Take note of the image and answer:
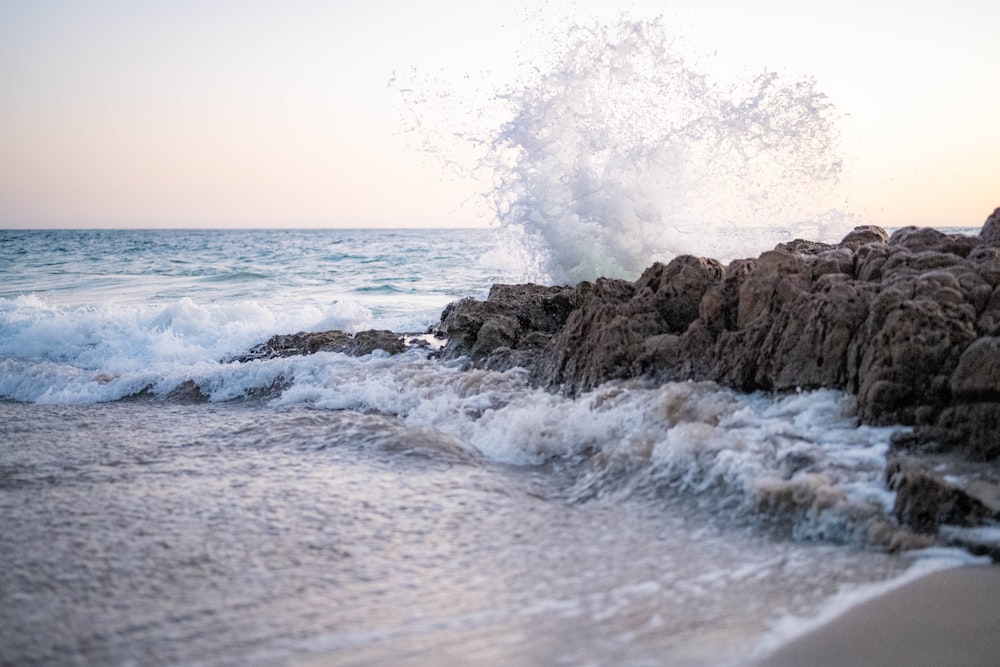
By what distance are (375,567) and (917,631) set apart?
1.95 m

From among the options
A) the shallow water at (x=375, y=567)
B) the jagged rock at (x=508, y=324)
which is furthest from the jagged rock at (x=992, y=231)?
the jagged rock at (x=508, y=324)

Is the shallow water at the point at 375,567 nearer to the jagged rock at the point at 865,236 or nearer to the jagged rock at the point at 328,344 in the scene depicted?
the jagged rock at the point at 328,344

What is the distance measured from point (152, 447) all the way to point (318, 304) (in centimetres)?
964

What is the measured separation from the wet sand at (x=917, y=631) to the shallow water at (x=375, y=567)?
127 mm

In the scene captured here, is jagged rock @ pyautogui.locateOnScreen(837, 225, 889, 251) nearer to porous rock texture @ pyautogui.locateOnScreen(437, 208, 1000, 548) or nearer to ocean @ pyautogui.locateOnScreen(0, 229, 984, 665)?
porous rock texture @ pyautogui.locateOnScreen(437, 208, 1000, 548)

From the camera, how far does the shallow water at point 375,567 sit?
2545 mm

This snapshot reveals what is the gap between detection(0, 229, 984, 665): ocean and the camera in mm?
2602

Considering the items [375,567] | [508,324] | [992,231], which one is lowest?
[375,567]

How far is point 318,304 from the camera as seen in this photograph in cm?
1462

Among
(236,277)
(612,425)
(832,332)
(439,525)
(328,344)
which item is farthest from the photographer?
(236,277)

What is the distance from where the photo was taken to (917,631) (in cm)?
257

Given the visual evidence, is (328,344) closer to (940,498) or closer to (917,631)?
(940,498)

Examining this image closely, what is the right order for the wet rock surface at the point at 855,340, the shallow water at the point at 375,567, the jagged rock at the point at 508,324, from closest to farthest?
the shallow water at the point at 375,567, the wet rock surface at the point at 855,340, the jagged rock at the point at 508,324

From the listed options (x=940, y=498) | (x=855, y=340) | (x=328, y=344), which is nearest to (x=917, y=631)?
(x=940, y=498)
